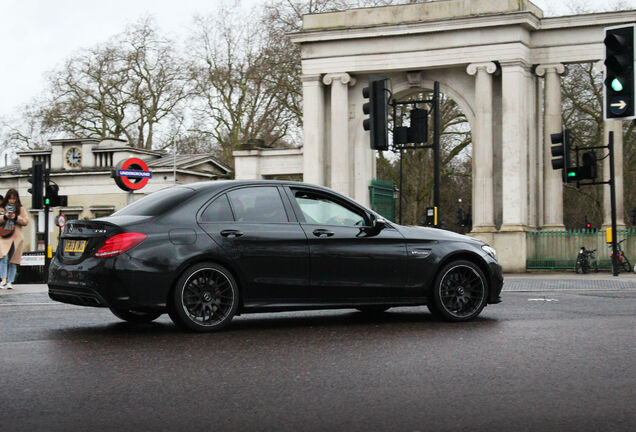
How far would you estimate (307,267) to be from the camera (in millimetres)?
9516

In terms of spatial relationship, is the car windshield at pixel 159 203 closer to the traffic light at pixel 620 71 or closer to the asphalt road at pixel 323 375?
the asphalt road at pixel 323 375

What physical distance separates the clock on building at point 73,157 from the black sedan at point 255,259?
153 ft

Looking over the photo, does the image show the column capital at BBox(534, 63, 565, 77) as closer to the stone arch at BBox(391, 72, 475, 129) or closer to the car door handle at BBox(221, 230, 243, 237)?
the stone arch at BBox(391, 72, 475, 129)

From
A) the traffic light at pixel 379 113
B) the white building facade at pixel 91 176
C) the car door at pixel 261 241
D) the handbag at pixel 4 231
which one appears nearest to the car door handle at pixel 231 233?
the car door at pixel 261 241

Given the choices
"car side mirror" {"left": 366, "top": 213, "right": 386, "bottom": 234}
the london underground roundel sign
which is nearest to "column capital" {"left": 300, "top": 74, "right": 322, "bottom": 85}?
the london underground roundel sign

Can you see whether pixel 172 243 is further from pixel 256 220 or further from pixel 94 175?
pixel 94 175

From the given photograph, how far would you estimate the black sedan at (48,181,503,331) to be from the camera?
344 inches

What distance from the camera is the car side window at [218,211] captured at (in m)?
9.25

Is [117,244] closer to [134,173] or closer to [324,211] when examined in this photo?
[324,211]

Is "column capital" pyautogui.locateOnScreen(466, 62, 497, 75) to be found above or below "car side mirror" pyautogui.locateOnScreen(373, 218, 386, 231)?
above

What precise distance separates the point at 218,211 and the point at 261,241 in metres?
0.53

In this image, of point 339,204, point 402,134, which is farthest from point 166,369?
point 402,134

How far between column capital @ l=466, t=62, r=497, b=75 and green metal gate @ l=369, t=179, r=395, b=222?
605 centimetres

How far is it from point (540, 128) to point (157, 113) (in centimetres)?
Answer: 3491
